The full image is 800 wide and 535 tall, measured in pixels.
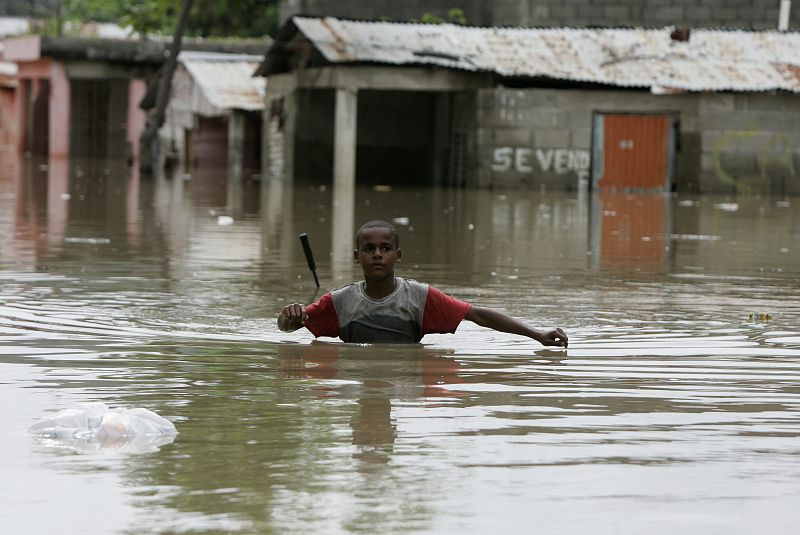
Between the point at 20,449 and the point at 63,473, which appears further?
the point at 20,449

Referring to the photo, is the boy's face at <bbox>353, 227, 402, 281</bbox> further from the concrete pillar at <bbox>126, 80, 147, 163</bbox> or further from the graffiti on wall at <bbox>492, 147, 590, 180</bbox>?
the concrete pillar at <bbox>126, 80, 147, 163</bbox>

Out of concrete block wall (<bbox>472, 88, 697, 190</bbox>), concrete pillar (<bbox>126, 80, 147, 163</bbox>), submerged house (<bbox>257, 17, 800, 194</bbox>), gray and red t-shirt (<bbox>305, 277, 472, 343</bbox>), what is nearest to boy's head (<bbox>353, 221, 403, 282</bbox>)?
gray and red t-shirt (<bbox>305, 277, 472, 343</bbox>)

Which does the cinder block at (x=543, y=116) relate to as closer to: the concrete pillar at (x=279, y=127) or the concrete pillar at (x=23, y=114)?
the concrete pillar at (x=279, y=127)

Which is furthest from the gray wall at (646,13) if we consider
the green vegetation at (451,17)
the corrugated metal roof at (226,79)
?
the corrugated metal roof at (226,79)

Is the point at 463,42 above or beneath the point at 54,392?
above

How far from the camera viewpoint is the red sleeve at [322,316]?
819cm

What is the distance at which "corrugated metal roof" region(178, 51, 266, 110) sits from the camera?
1593 inches

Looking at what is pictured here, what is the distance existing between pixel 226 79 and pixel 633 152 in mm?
13156

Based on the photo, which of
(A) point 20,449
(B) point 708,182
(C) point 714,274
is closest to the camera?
(A) point 20,449

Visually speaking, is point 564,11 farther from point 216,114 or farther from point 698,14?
point 216,114

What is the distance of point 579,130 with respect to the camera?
31938mm

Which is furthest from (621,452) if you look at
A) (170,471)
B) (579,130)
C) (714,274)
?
(579,130)

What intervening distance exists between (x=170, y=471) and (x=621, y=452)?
58.3 inches

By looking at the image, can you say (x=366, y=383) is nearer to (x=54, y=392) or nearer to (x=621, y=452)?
(x=54, y=392)
